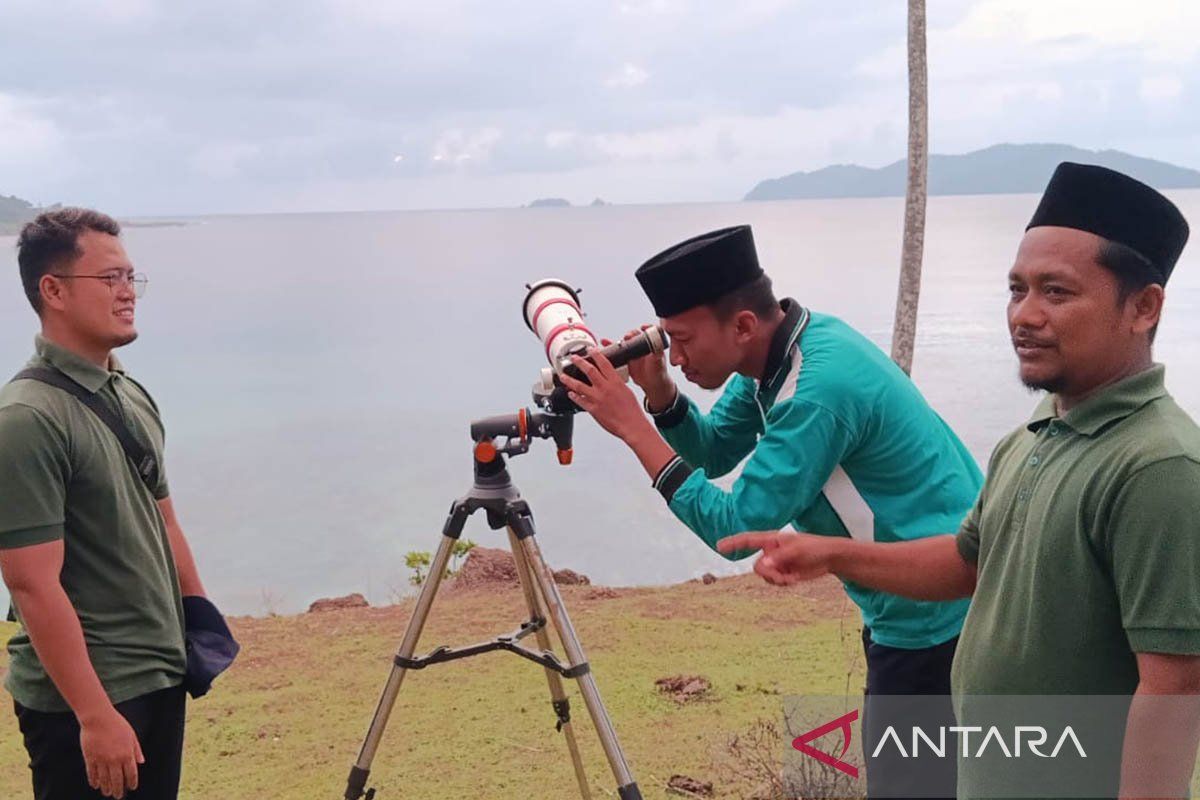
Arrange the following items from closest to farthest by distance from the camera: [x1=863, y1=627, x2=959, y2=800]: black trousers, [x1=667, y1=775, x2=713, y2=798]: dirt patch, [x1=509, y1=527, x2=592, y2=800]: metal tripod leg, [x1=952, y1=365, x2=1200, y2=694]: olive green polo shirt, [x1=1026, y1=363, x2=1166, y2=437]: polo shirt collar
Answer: [x1=952, y1=365, x2=1200, y2=694]: olive green polo shirt < [x1=1026, y1=363, x2=1166, y2=437]: polo shirt collar < [x1=863, y1=627, x2=959, y2=800]: black trousers < [x1=509, y1=527, x2=592, y2=800]: metal tripod leg < [x1=667, y1=775, x2=713, y2=798]: dirt patch

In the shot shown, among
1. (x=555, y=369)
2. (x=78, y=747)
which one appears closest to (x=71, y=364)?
(x=78, y=747)

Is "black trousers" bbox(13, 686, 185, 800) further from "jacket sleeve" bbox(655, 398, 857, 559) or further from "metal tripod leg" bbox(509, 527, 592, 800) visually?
"jacket sleeve" bbox(655, 398, 857, 559)

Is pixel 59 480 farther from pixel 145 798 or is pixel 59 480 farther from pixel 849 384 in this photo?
pixel 849 384

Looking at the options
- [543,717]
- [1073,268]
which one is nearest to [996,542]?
[1073,268]

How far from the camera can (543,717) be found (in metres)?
4.84

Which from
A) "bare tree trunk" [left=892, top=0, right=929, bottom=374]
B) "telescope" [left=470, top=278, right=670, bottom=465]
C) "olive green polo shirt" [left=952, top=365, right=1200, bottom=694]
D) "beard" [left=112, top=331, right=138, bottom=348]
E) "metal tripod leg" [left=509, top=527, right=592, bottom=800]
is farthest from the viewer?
"bare tree trunk" [left=892, top=0, right=929, bottom=374]

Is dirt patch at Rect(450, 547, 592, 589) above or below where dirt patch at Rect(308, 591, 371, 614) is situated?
above

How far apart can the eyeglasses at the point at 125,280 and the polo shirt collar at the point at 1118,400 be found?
216cm

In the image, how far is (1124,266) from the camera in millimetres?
1747

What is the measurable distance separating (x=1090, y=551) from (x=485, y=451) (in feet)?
5.72

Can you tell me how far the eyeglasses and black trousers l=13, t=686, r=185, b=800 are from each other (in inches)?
39.1

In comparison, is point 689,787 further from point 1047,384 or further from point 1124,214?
point 1124,214

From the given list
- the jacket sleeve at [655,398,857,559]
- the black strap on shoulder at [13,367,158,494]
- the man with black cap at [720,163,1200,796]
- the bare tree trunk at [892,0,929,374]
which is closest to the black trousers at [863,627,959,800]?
the jacket sleeve at [655,398,857,559]

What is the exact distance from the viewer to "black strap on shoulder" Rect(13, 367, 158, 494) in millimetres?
2590
